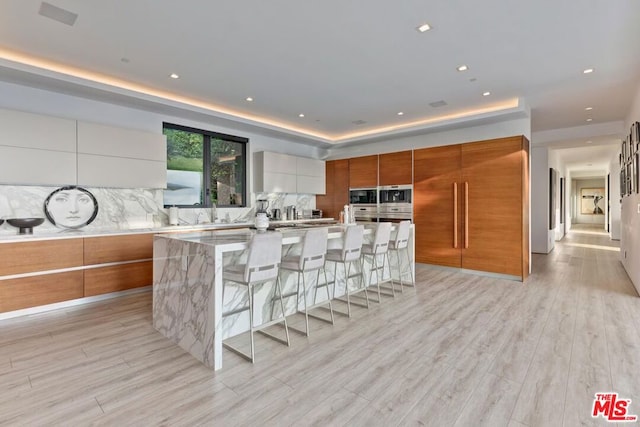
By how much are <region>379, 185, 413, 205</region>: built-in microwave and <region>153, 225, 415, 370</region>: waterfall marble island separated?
10.4ft

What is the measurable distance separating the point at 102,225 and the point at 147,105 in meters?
1.79

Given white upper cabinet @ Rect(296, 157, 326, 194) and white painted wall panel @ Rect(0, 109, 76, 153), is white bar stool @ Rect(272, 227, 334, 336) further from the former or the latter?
white upper cabinet @ Rect(296, 157, 326, 194)

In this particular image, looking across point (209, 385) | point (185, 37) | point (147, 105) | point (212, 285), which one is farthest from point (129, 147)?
point (209, 385)

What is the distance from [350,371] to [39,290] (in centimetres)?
355

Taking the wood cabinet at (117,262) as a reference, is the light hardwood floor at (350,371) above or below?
below

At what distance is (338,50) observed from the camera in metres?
3.29

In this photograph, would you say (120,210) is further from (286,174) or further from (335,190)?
(335,190)

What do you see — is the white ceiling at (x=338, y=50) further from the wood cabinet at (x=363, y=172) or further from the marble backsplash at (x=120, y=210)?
the wood cabinet at (x=363, y=172)

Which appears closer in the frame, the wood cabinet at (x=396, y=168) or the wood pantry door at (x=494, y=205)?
the wood pantry door at (x=494, y=205)

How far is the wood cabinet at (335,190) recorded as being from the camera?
7.38 meters

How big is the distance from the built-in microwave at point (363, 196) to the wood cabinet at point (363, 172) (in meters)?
0.09

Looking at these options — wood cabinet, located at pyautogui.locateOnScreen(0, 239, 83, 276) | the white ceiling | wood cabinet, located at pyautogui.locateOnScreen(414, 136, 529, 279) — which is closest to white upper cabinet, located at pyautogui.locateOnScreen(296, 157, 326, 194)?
the white ceiling

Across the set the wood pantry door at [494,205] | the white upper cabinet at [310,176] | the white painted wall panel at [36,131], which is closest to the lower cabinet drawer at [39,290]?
the white painted wall panel at [36,131]

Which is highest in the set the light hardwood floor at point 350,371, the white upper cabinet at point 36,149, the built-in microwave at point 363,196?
the white upper cabinet at point 36,149
